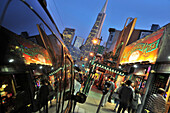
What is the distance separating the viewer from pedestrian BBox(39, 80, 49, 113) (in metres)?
0.76

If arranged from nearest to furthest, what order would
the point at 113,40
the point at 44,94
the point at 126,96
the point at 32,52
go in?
the point at 32,52
the point at 44,94
the point at 126,96
the point at 113,40

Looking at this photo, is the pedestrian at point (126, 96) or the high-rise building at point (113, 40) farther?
the high-rise building at point (113, 40)

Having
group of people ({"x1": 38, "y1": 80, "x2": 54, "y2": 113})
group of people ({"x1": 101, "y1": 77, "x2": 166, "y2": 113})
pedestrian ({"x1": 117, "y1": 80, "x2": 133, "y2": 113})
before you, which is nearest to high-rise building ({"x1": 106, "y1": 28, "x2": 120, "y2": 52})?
group of people ({"x1": 101, "y1": 77, "x2": 166, "y2": 113})

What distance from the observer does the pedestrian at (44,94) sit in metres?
0.76

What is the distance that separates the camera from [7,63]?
1.65 feet

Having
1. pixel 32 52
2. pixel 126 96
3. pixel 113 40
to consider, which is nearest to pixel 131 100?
pixel 126 96

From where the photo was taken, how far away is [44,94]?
0.81 meters

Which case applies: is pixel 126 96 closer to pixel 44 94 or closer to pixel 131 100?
pixel 131 100

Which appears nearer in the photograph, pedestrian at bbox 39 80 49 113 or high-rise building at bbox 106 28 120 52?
pedestrian at bbox 39 80 49 113

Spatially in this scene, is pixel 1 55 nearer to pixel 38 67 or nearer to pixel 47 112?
pixel 38 67

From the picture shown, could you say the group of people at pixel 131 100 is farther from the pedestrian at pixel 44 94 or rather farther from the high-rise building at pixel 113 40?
the high-rise building at pixel 113 40

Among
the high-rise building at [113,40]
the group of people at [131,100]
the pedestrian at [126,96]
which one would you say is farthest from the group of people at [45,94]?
the high-rise building at [113,40]

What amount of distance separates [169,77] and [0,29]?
825 centimetres

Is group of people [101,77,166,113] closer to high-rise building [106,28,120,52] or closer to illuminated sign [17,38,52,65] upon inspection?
illuminated sign [17,38,52,65]
